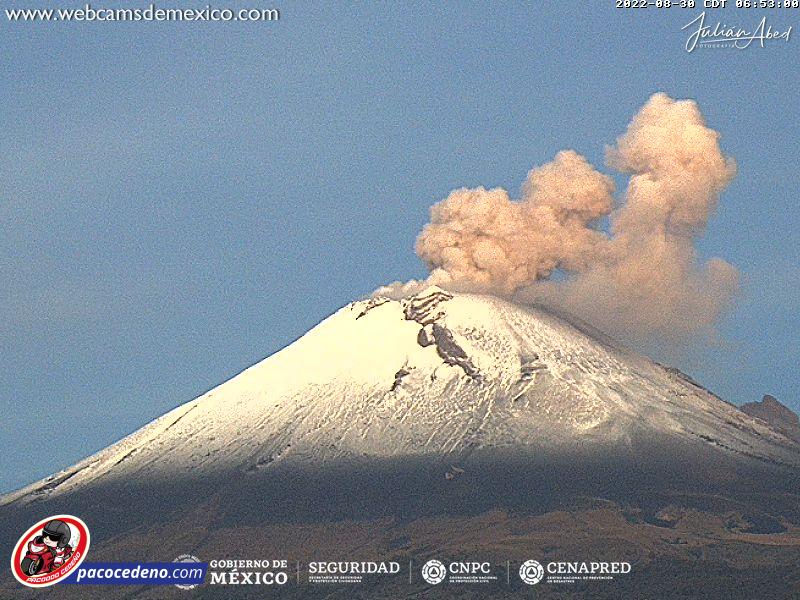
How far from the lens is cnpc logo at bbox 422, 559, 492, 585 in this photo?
16750 centimetres

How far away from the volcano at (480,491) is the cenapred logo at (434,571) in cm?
128

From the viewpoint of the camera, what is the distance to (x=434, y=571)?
168625 millimetres

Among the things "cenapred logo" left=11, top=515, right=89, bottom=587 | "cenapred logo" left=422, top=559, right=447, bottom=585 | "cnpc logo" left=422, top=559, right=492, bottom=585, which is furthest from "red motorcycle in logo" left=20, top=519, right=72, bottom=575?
"cnpc logo" left=422, top=559, right=492, bottom=585

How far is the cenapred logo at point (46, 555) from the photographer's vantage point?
480 feet

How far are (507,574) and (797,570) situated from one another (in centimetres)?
2300

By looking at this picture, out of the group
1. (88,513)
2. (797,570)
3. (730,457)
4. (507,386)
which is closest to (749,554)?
(797,570)

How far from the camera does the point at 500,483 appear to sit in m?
182

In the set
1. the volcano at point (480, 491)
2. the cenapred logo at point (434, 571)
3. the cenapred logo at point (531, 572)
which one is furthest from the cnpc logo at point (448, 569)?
the cenapred logo at point (531, 572)

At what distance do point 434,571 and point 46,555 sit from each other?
36.1m

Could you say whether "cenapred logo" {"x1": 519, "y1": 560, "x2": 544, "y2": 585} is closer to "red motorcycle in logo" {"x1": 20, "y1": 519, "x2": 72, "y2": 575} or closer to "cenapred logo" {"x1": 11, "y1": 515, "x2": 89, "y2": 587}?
"cenapred logo" {"x1": 11, "y1": 515, "x2": 89, "y2": 587}

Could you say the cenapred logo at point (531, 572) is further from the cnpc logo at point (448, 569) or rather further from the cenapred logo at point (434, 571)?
the cenapred logo at point (434, 571)

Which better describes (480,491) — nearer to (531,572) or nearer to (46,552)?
(531,572)

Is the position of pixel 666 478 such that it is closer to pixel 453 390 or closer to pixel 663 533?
pixel 663 533

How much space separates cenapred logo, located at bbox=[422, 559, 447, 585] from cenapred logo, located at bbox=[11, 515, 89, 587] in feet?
90.5
